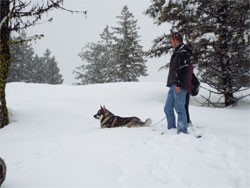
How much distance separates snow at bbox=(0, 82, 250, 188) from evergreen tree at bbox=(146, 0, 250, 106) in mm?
2755

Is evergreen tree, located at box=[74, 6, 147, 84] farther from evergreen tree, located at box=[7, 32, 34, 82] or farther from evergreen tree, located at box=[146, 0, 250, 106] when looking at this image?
evergreen tree, located at box=[146, 0, 250, 106]

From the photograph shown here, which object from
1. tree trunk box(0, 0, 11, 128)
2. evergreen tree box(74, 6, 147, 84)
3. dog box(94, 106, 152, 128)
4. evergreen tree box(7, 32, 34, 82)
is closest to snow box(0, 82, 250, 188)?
tree trunk box(0, 0, 11, 128)

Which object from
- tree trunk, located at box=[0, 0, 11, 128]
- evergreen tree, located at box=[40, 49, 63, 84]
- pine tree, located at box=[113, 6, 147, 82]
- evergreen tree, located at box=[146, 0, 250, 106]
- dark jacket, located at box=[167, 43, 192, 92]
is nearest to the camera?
dark jacket, located at box=[167, 43, 192, 92]

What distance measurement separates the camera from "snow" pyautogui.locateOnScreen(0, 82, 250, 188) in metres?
5.09

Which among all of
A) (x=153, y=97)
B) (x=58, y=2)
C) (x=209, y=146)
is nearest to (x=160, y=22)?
(x=153, y=97)

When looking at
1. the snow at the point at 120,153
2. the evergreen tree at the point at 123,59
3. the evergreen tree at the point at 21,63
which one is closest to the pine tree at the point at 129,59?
the evergreen tree at the point at 123,59

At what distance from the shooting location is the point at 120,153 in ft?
20.1

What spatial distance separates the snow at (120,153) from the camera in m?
5.09

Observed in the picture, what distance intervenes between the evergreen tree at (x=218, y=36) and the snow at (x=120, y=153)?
2.75 m

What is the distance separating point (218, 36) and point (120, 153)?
8.07 m

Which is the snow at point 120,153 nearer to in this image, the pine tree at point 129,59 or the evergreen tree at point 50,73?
the pine tree at point 129,59

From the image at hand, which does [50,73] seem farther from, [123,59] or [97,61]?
[123,59]

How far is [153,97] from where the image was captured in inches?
568

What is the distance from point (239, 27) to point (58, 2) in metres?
7.18
